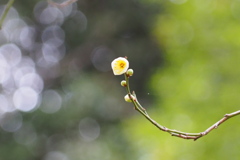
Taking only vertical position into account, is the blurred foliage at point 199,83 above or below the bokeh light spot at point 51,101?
above

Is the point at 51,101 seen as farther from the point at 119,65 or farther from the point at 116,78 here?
the point at 119,65

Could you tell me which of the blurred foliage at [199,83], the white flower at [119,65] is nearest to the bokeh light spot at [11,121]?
the blurred foliage at [199,83]

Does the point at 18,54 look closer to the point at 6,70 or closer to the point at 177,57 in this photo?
the point at 6,70

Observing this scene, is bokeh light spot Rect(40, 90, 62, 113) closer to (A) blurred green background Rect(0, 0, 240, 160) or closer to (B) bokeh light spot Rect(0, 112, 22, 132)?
(A) blurred green background Rect(0, 0, 240, 160)

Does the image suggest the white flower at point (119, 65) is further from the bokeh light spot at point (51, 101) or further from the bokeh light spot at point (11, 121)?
the bokeh light spot at point (11, 121)

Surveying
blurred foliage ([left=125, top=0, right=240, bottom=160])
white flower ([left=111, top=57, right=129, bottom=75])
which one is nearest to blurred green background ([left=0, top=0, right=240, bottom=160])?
blurred foliage ([left=125, top=0, right=240, bottom=160])
